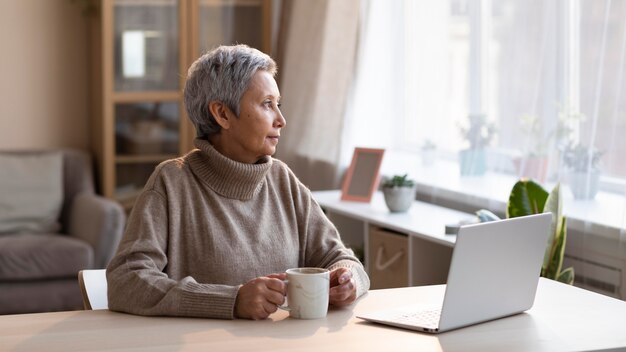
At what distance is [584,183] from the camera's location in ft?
10.3

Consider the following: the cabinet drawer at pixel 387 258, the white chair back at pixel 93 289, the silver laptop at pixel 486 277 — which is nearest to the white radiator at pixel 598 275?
the cabinet drawer at pixel 387 258

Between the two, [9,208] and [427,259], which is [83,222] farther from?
[427,259]

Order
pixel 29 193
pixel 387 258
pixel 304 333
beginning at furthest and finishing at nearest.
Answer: pixel 29 193 < pixel 387 258 < pixel 304 333

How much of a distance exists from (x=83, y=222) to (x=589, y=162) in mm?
2456

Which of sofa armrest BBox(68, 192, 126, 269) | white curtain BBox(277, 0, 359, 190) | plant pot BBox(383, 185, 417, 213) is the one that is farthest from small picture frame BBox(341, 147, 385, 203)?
sofa armrest BBox(68, 192, 126, 269)

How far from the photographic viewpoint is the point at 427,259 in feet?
11.1

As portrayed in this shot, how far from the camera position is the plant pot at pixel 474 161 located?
12.3 feet

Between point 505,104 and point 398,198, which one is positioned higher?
point 505,104

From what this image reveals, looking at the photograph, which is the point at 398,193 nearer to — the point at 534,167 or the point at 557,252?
the point at 534,167

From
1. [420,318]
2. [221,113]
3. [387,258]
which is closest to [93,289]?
[221,113]

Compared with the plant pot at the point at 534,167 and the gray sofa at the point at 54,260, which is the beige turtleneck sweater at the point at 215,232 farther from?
the gray sofa at the point at 54,260

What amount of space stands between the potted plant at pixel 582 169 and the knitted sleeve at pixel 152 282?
1.54m

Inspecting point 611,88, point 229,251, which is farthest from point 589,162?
point 229,251

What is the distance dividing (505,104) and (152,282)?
6.40 feet
